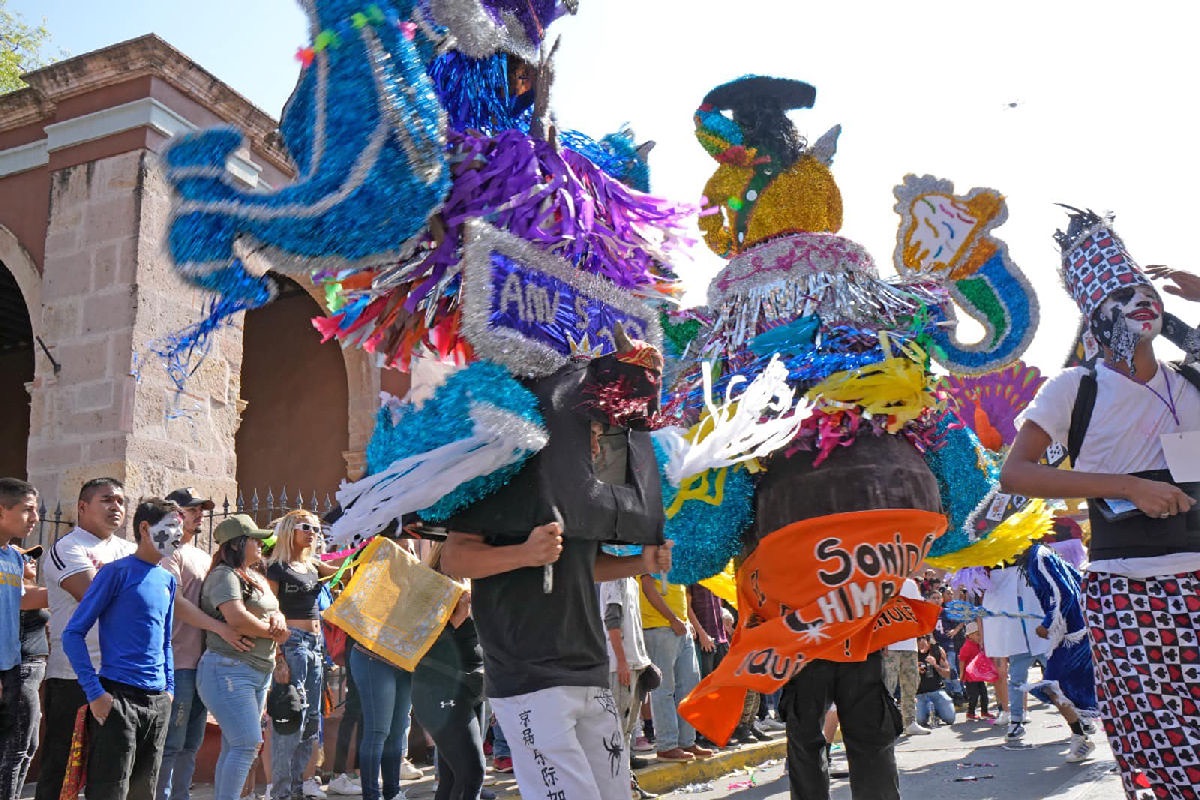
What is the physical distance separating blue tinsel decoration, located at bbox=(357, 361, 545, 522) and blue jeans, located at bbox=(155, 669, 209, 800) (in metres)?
3.27

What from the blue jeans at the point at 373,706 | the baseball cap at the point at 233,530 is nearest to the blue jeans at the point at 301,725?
the blue jeans at the point at 373,706

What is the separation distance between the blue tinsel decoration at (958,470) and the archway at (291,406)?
779 cm

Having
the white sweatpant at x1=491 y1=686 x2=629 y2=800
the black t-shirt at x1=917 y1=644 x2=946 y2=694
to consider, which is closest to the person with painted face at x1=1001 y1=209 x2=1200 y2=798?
the white sweatpant at x1=491 y1=686 x2=629 y2=800

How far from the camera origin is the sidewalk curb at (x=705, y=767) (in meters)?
6.31

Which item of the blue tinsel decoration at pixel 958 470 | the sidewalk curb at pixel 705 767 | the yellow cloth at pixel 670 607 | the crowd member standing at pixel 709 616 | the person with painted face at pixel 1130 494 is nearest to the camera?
the person with painted face at pixel 1130 494

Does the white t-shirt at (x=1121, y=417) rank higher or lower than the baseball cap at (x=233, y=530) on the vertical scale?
lower

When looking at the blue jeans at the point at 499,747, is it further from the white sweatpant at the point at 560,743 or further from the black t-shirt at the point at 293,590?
the white sweatpant at the point at 560,743

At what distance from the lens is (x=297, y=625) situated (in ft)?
19.0

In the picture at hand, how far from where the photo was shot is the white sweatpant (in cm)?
246

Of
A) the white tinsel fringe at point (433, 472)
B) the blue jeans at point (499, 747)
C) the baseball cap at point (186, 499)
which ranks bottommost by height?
the blue jeans at point (499, 747)

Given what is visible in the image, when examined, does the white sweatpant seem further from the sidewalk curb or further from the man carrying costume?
the sidewalk curb

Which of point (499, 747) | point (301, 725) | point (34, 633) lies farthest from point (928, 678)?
point (34, 633)

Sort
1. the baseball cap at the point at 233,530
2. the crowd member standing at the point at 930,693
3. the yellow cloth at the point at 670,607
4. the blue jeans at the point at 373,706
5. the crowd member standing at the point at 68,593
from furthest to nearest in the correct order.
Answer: the crowd member standing at the point at 930,693 → the yellow cloth at the point at 670,607 → the baseball cap at the point at 233,530 → the blue jeans at the point at 373,706 → the crowd member standing at the point at 68,593

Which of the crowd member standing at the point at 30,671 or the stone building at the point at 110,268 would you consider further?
the stone building at the point at 110,268
